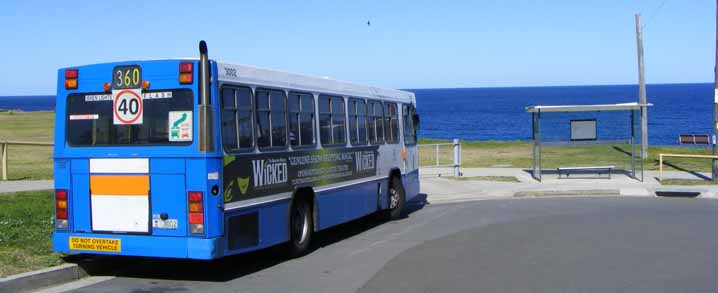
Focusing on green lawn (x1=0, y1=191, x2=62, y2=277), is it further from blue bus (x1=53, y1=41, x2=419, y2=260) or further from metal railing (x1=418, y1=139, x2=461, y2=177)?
metal railing (x1=418, y1=139, x2=461, y2=177)

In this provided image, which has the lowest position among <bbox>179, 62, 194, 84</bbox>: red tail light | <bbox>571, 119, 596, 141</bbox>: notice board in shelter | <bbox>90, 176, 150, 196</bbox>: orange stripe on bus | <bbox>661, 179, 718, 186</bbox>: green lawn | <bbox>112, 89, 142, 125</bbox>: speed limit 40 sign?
<bbox>661, 179, 718, 186</bbox>: green lawn

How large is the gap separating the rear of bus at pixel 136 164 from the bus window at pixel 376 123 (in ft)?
19.0

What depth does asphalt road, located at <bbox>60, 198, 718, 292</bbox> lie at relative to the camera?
31.5 ft

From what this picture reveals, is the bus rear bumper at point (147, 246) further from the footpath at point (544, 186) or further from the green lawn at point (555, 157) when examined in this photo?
the green lawn at point (555, 157)

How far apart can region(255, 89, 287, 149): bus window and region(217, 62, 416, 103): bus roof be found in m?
0.15

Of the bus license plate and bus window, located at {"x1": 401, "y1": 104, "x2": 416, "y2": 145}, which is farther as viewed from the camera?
bus window, located at {"x1": 401, "y1": 104, "x2": 416, "y2": 145}

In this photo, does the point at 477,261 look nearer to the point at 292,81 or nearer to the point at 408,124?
the point at 292,81

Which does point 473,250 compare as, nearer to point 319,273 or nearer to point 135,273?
point 319,273

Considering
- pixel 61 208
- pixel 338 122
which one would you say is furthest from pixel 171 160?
pixel 338 122

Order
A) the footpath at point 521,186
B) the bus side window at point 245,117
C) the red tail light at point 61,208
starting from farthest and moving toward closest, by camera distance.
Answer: the footpath at point 521,186
the bus side window at point 245,117
the red tail light at point 61,208

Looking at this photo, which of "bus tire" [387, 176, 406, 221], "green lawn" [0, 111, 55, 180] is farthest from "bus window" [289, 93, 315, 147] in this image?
"green lawn" [0, 111, 55, 180]

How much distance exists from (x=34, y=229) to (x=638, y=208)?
11802 mm

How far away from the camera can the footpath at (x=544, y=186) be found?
21094mm

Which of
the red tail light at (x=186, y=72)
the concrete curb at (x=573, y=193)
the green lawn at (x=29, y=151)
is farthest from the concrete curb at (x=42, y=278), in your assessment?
the concrete curb at (x=573, y=193)
